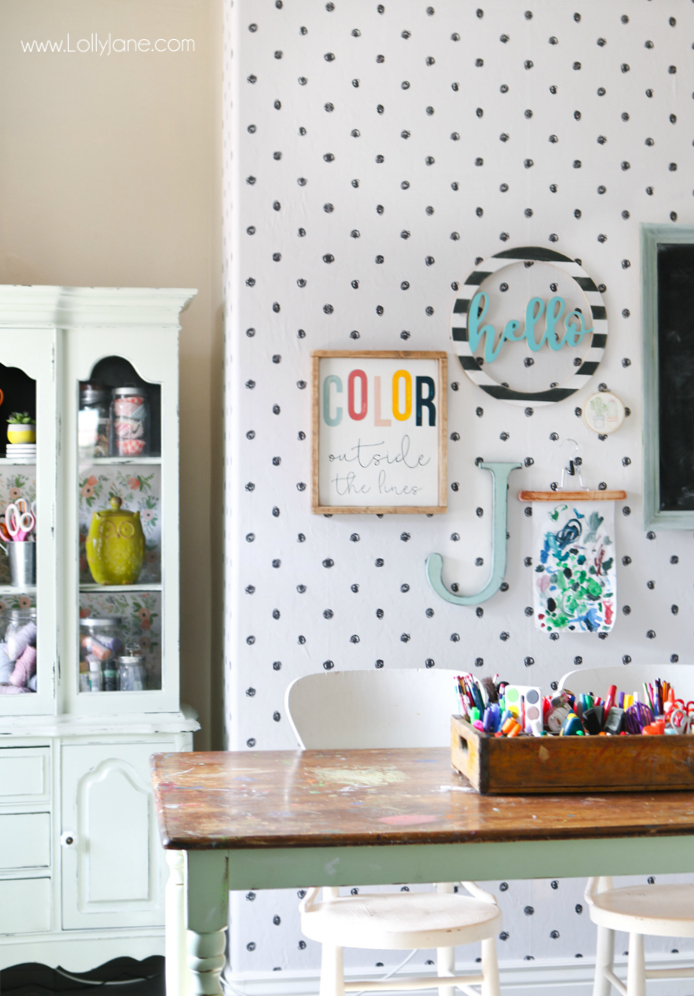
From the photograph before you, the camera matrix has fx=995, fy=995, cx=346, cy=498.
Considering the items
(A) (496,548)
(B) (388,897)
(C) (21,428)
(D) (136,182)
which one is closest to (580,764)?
(B) (388,897)

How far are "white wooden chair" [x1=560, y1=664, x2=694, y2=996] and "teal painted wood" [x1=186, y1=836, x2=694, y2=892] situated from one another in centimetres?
48

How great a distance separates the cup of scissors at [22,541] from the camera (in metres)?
2.68

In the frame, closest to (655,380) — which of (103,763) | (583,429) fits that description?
(583,429)

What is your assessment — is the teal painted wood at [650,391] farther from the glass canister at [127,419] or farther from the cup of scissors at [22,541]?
the cup of scissors at [22,541]

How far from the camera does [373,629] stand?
2586mm

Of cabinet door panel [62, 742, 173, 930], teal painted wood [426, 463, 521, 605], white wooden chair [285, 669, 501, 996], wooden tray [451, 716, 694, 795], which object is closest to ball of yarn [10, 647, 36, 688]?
cabinet door panel [62, 742, 173, 930]

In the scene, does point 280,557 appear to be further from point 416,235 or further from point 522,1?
point 522,1

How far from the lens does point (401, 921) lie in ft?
5.54

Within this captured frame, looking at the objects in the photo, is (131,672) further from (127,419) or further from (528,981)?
(528,981)

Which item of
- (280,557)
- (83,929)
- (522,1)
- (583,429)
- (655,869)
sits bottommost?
(83,929)

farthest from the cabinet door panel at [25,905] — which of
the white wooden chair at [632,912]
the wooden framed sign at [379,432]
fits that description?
the white wooden chair at [632,912]

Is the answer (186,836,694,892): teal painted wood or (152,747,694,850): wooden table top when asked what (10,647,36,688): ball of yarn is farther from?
(186,836,694,892): teal painted wood

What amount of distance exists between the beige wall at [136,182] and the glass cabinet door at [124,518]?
→ 14.7 inches

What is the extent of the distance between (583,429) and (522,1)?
3.78ft
